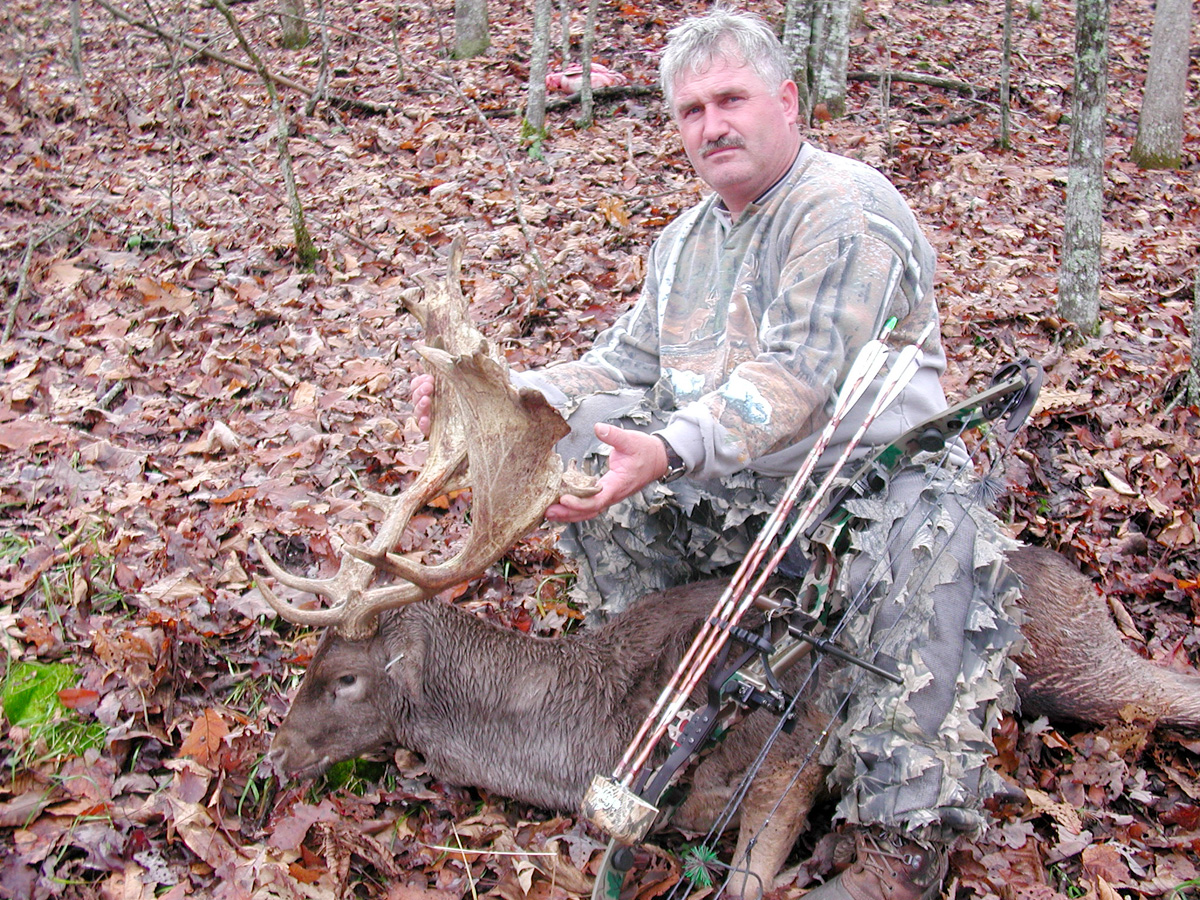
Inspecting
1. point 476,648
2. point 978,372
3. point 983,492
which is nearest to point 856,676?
point 983,492

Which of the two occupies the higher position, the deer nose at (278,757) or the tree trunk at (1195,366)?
the tree trunk at (1195,366)

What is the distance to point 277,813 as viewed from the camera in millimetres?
3521

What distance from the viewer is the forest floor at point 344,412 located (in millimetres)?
3438

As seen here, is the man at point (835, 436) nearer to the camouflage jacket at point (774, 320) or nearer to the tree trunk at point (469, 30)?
the camouflage jacket at point (774, 320)

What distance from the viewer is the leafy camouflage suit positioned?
2996mm

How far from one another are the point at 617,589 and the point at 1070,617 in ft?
6.05

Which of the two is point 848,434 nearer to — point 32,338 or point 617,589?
point 617,589

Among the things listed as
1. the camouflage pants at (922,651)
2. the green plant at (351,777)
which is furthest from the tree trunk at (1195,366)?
the green plant at (351,777)

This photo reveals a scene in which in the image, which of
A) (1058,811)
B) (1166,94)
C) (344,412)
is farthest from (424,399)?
(1166,94)

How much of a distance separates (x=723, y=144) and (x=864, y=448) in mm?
1223

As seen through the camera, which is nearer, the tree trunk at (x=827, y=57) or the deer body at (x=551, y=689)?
the deer body at (x=551, y=689)

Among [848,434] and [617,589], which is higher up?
[848,434]

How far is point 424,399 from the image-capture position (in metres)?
3.57

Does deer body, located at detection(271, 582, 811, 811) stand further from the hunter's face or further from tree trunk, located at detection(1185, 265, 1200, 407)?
tree trunk, located at detection(1185, 265, 1200, 407)
